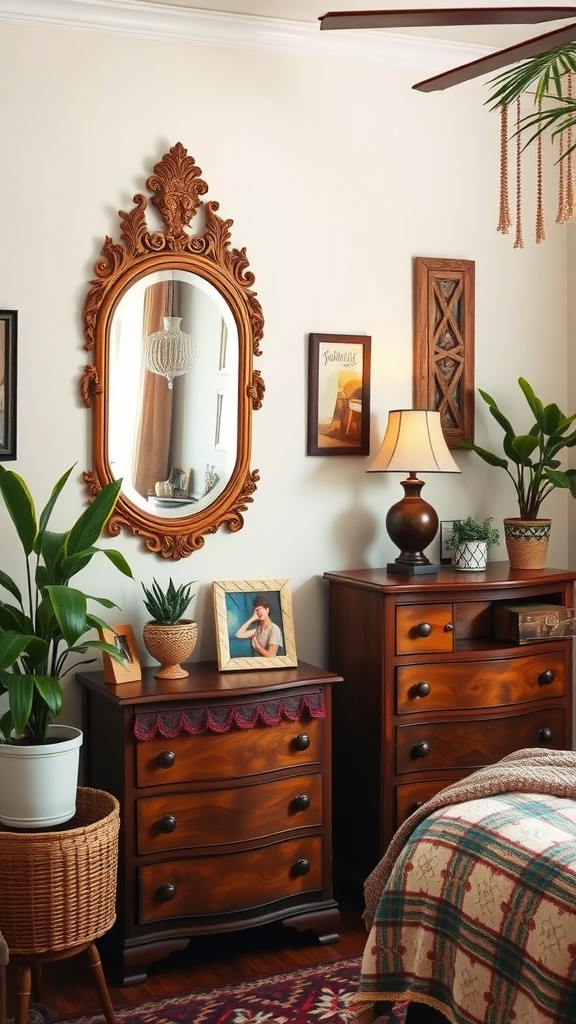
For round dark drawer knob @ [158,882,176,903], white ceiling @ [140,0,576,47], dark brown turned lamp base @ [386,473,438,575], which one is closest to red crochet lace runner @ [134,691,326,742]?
round dark drawer knob @ [158,882,176,903]

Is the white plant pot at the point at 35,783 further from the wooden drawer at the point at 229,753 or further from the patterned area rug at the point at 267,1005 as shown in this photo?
the patterned area rug at the point at 267,1005

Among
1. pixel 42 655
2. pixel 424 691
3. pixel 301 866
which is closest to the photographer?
pixel 42 655

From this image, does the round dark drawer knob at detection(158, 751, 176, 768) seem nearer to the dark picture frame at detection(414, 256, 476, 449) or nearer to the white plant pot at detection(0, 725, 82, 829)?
the white plant pot at detection(0, 725, 82, 829)

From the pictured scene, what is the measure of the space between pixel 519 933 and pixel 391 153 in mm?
2853

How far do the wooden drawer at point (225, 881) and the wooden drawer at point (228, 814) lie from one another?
6cm

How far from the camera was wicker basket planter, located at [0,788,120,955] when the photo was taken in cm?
281

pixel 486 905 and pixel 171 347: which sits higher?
pixel 171 347

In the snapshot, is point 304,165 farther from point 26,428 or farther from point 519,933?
point 519,933

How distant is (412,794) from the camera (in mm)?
3602

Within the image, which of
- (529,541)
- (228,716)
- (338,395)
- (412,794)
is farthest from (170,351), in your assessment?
(412,794)

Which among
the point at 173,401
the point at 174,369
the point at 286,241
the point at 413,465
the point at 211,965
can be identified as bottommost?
the point at 211,965

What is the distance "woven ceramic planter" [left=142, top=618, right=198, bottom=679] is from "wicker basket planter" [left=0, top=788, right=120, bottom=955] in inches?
24.9

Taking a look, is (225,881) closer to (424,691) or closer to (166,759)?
(166,759)

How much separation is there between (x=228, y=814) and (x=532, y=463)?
5.94 feet
